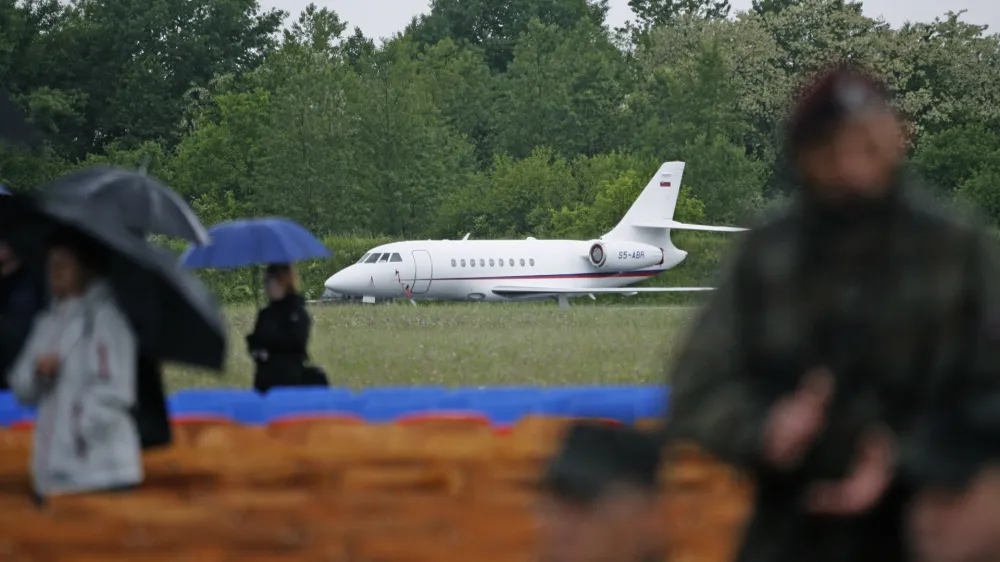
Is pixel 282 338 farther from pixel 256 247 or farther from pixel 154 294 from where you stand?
pixel 154 294

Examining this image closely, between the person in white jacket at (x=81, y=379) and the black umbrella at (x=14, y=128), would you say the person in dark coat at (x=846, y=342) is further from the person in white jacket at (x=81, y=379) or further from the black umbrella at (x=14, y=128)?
the black umbrella at (x=14, y=128)

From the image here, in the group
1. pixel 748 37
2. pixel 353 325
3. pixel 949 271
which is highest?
pixel 748 37

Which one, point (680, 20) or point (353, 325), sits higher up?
point (680, 20)

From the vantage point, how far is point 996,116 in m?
69.9

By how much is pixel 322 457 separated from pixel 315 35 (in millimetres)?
69091

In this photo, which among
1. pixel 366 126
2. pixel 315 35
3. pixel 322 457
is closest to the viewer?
pixel 322 457

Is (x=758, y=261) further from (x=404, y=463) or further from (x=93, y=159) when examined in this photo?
(x=93, y=159)

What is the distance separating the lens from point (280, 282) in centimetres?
1028

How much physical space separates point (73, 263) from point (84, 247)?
0.09 meters

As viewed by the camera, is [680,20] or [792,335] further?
[680,20]

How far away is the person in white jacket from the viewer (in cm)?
520

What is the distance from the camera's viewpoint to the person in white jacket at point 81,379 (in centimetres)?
520

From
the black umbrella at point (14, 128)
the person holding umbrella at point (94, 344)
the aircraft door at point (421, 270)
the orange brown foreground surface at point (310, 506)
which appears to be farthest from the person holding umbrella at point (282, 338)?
the aircraft door at point (421, 270)

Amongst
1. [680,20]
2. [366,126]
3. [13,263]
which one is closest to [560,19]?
[680,20]
